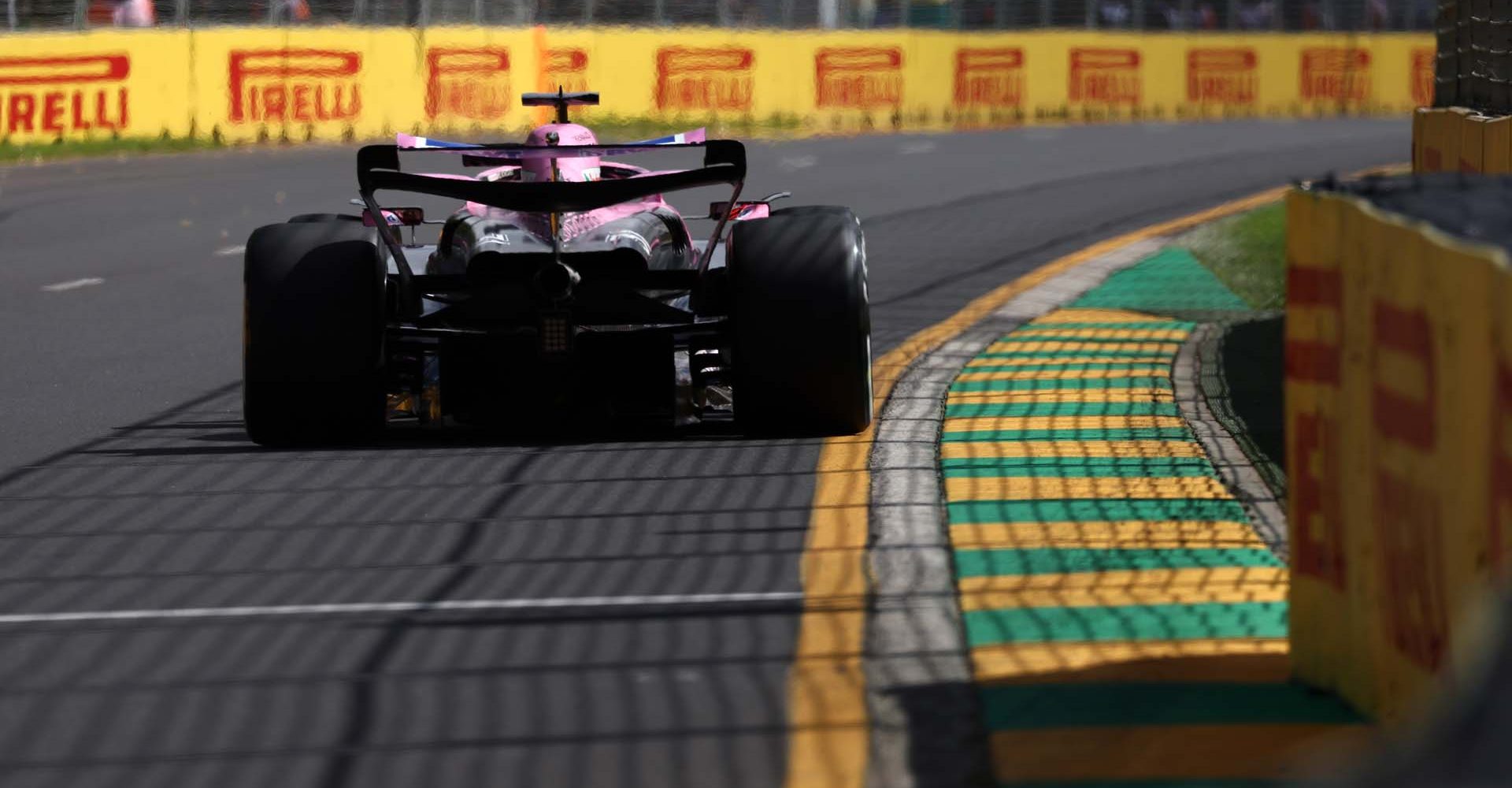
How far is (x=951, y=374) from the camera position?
11.5 metres

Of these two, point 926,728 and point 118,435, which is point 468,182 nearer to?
point 118,435

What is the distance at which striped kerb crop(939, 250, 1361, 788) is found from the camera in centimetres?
510

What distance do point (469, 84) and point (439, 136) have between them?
134 centimetres

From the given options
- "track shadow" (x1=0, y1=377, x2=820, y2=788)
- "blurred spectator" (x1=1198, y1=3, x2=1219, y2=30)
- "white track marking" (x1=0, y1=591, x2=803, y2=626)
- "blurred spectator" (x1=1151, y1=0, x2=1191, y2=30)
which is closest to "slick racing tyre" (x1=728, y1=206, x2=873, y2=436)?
"track shadow" (x1=0, y1=377, x2=820, y2=788)

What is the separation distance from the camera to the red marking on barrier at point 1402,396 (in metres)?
4.79

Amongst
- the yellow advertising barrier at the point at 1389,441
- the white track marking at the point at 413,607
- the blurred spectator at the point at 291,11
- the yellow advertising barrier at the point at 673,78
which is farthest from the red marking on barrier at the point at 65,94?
the yellow advertising barrier at the point at 1389,441

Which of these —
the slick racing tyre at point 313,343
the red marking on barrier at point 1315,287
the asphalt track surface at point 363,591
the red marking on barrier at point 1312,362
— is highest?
the red marking on barrier at point 1315,287

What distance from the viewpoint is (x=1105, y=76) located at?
35125 millimetres

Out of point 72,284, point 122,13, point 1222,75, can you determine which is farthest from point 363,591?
point 1222,75

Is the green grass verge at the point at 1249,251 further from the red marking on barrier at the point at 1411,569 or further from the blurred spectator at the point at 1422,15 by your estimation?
the blurred spectator at the point at 1422,15

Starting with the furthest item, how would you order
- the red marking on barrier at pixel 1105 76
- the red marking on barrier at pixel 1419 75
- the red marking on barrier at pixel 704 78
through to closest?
the red marking on barrier at pixel 1419 75 < the red marking on barrier at pixel 1105 76 < the red marking on barrier at pixel 704 78

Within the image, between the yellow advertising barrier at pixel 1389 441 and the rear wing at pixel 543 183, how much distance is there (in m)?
3.75

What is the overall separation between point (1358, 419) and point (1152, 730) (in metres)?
0.79

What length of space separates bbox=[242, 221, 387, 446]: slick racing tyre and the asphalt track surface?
171 mm
